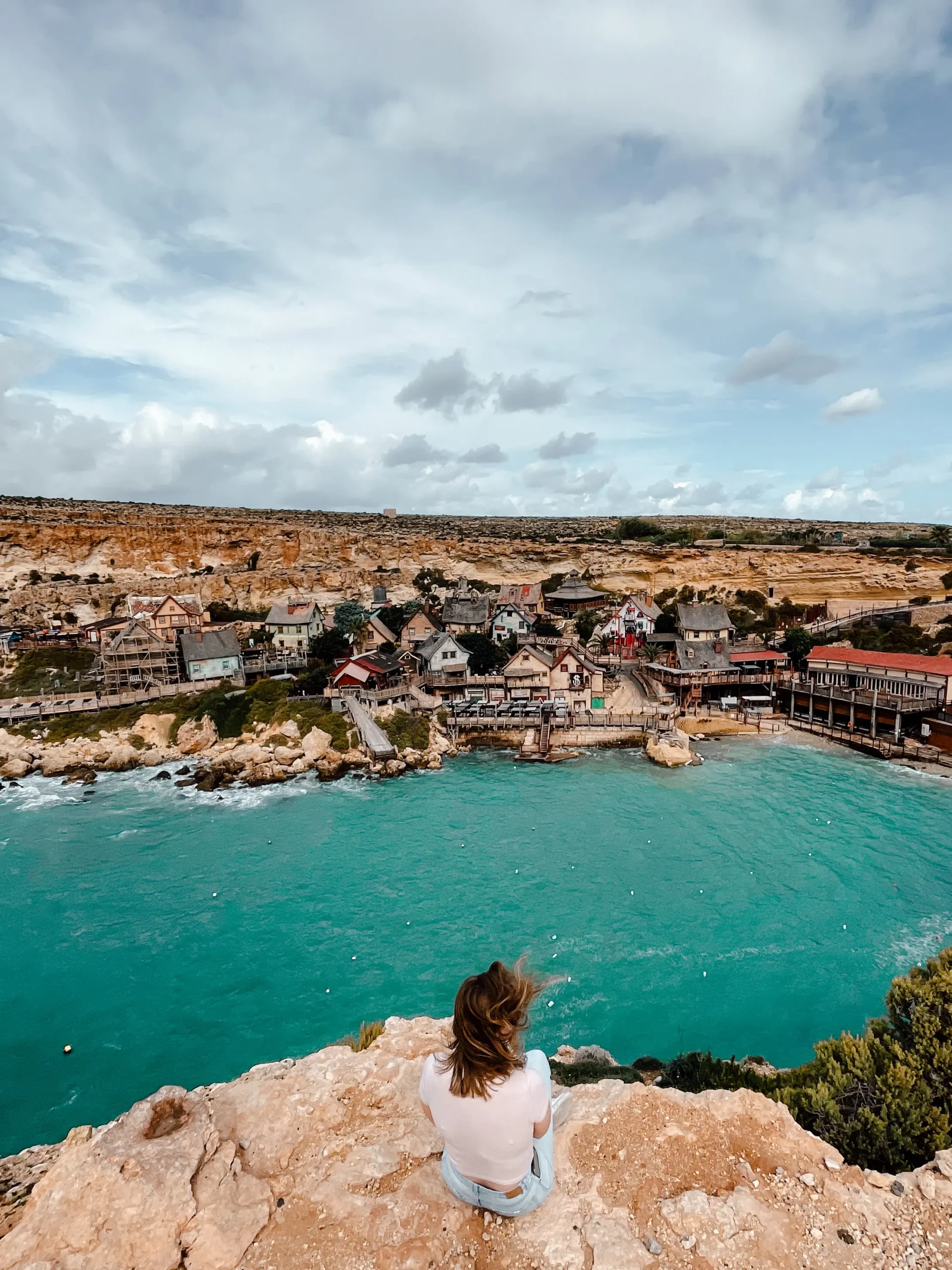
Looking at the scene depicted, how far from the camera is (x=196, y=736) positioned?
4238 centimetres

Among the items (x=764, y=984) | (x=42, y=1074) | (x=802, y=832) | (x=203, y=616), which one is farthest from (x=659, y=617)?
(x=42, y=1074)

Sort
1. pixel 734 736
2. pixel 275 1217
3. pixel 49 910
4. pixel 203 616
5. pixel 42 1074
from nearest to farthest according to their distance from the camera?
pixel 275 1217
pixel 42 1074
pixel 49 910
pixel 734 736
pixel 203 616

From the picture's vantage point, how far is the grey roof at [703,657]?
4834cm

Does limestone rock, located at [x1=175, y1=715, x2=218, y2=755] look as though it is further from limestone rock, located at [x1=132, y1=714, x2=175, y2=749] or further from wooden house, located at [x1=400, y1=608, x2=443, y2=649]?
wooden house, located at [x1=400, y1=608, x2=443, y2=649]

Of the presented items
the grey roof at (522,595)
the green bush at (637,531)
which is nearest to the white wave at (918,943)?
the grey roof at (522,595)

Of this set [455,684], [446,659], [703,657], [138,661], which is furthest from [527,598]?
[138,661]

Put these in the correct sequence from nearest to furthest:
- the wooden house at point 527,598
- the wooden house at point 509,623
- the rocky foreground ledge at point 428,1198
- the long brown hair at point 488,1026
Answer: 1. the long brown hair at point 488,1026
2. the rocky foreground ledge at point 428,1198
3. the wooden house at point 509,623
4. the wooden house at point 527,598

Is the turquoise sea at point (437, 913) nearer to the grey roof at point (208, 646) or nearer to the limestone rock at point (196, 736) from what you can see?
the limestone rock at point (196, 736)

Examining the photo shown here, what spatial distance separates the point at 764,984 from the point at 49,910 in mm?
27119

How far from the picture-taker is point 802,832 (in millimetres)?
28891

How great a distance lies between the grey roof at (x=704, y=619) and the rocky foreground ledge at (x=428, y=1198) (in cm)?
5243

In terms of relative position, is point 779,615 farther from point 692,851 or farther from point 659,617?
point 692,851

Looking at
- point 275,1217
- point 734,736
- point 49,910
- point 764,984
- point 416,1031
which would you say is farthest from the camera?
point 734,736

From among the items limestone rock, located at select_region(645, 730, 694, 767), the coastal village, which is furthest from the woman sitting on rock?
limestone rock, located at select_region(645, 730, 694, 767)
